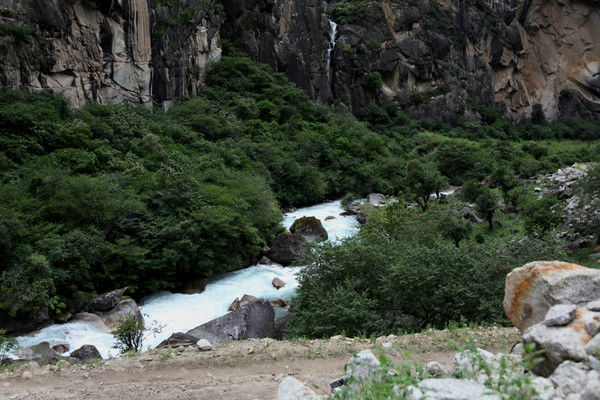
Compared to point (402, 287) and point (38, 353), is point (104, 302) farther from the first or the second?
point (402, 287)

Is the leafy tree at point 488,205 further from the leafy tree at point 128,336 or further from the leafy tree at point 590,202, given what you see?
the leafy tree at point 128,336

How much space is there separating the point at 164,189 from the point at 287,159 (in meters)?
15.6

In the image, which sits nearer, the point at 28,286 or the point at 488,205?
the point at 28,286

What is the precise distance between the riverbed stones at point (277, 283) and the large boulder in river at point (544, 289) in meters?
13.5

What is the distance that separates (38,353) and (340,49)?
189ft

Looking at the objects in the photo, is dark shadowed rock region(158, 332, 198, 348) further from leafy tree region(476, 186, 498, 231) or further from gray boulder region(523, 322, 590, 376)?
leafy tree region(476, 186, 498, 231)

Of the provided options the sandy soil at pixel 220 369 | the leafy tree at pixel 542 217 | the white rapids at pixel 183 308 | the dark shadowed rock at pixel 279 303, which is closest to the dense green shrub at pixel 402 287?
the sandy soil at pixel 220 369

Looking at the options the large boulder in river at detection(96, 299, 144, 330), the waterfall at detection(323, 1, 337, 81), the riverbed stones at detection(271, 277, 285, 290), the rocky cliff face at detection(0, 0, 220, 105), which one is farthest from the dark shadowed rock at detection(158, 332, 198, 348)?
the waterfall at detection(323, 1, 337, 81)

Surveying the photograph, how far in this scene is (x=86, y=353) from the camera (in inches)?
486

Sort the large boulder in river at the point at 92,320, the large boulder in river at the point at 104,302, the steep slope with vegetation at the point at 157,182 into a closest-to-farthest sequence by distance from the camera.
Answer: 1. the large boulder in river at the point at 92,320
2. the large boulder in river at the point at 104,302
3. the steep slope with vegetation at the point at 157,182

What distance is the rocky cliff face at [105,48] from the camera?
1053 inches

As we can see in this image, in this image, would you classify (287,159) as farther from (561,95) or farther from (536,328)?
(561,95)

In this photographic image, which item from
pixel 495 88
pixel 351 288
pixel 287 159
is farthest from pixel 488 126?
pixel 351 288

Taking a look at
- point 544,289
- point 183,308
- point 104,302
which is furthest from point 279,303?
point 544,289
